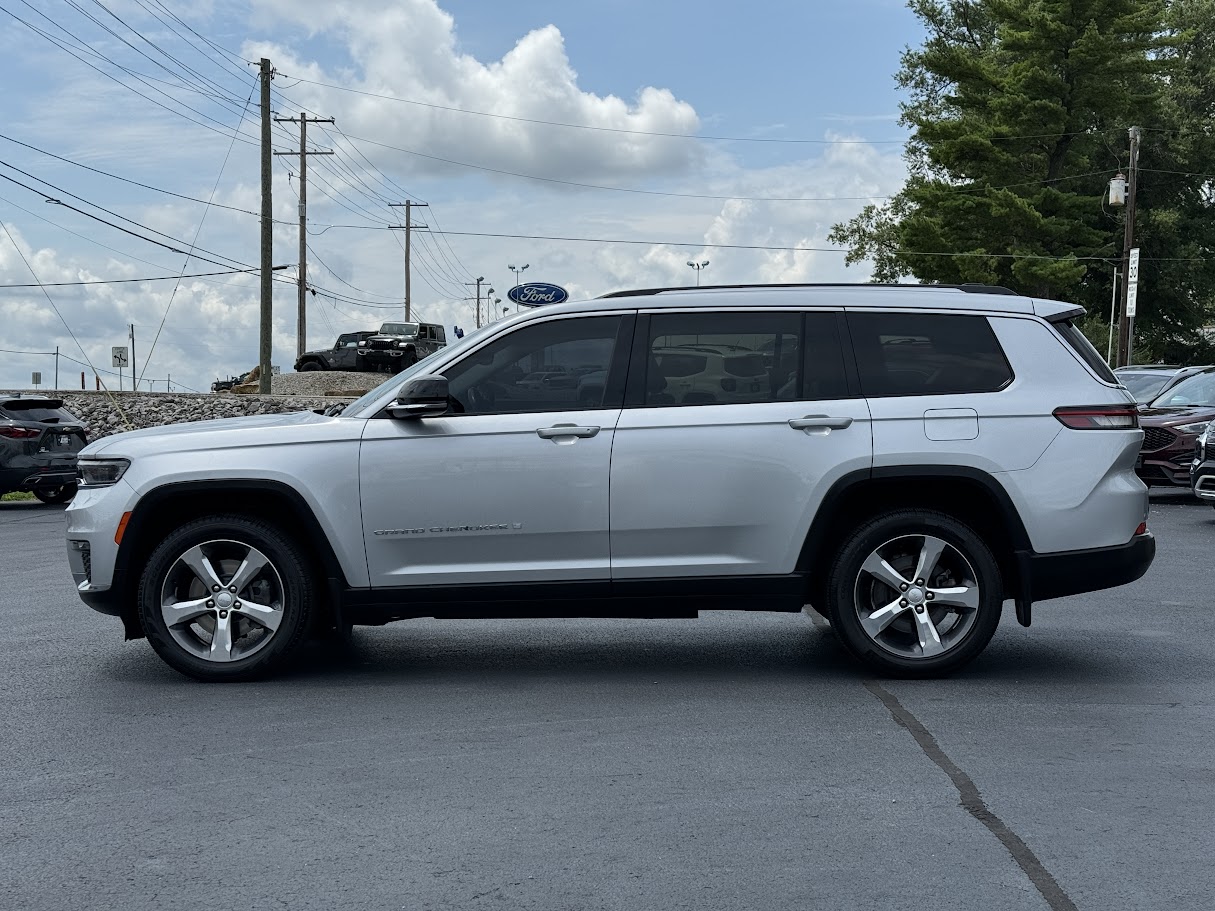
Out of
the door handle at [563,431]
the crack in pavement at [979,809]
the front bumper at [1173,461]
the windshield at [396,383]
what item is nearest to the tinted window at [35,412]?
the windshield at [396,383]

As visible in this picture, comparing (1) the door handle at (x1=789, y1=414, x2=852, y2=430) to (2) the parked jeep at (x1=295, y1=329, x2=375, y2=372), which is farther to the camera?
(2) the parked jeep at (x1=295, y1=329, x2=375, y2=372)

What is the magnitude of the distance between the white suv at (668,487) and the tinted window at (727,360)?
0.01 metres

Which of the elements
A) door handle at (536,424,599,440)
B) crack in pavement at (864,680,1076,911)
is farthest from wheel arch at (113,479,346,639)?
crack in pavement at (864,680,1076,911)

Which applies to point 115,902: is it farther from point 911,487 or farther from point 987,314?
point 987,314

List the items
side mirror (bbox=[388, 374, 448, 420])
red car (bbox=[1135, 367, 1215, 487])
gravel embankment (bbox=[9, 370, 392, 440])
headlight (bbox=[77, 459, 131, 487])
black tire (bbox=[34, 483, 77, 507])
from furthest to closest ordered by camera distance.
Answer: gravel embankment (bbox=[9, 370, 392, 440]), black tire (bbox=[34, 483, 77, 507]), red car (bbox=[1135, 367, 1215, 487]), headlight (bbox=[77, 459, 131, 487]), side mirror (bbox=[388, 374, 448, 420])

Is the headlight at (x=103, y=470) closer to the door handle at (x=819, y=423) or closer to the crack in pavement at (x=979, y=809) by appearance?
the door handle at (x=819, y=423)

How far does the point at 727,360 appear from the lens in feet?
22.4

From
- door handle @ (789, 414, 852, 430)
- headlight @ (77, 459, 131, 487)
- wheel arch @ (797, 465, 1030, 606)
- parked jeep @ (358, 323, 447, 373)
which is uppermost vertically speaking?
parked jeep @ (358, 323, 447, 373)

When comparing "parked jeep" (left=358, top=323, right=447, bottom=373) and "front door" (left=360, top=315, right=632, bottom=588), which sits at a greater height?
"parked jeep" (left=358, top=323, right=447, bottom=373)

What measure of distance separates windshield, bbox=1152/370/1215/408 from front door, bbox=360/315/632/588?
527 inches

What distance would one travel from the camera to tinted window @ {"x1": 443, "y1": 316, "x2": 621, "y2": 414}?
6848 millimetres

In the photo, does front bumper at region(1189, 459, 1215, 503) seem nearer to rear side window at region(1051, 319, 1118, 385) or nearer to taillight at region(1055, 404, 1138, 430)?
rear side window at region(1051, 319, 1118, 385)

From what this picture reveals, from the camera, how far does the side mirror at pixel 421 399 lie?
661cm

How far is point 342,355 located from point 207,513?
37955 millimetres
